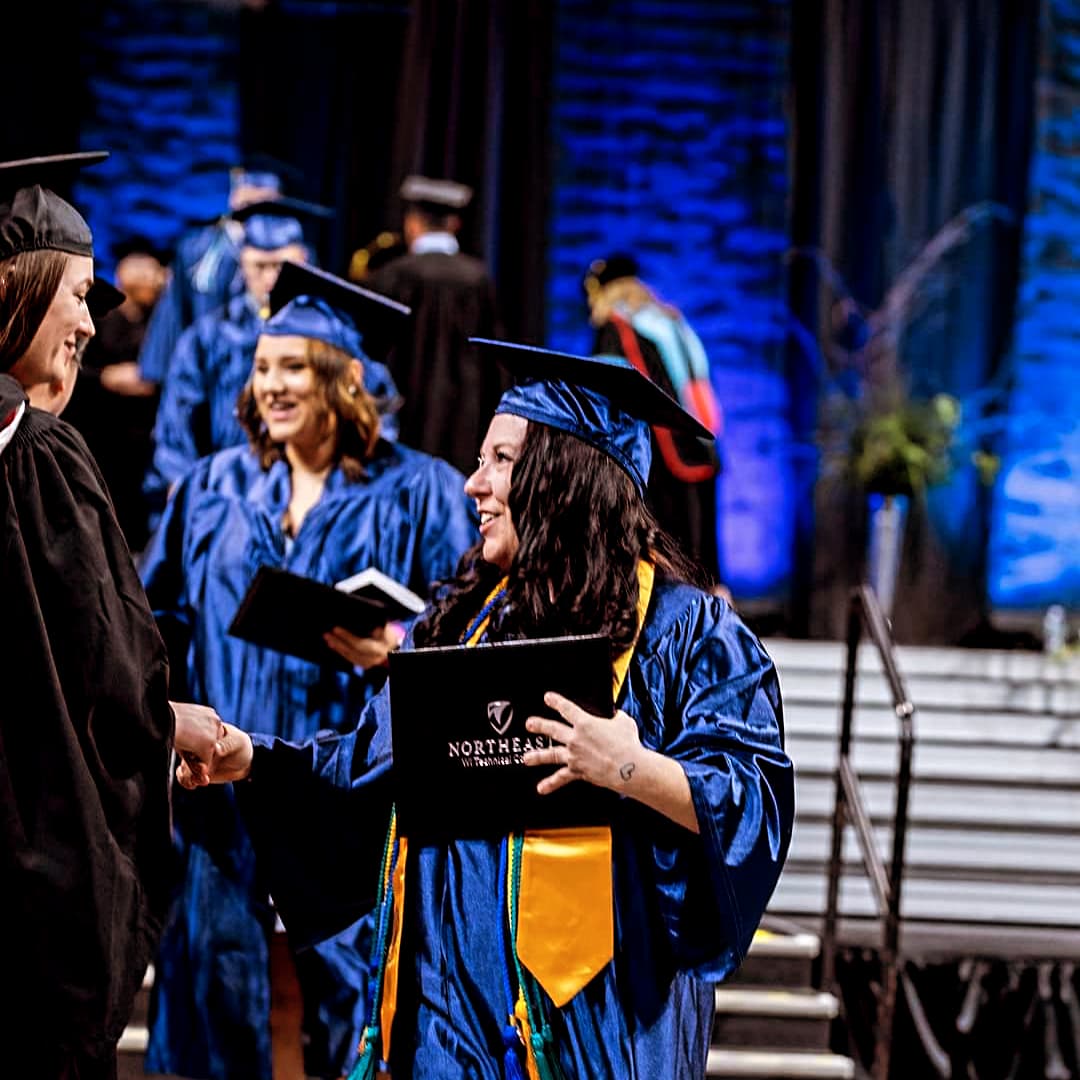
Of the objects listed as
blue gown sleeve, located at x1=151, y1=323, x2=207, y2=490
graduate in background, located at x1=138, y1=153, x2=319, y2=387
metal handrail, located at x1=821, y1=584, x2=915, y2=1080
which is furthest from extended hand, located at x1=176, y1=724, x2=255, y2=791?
graduate in background, located at x1=138, y1=153, x2=319, y2=387

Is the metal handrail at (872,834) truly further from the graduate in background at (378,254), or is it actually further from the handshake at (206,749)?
the graduate in background at (378,254)

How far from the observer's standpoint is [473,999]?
220 cm

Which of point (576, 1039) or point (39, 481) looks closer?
point (39, 481)

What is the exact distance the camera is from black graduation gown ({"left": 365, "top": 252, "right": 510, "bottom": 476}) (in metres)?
6.28

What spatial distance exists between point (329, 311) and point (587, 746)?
190cm

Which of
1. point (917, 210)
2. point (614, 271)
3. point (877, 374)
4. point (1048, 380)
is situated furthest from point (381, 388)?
point (1048, 380)

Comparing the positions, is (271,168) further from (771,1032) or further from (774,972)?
(771,1032)

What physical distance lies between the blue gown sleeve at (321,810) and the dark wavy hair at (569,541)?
0.29 m

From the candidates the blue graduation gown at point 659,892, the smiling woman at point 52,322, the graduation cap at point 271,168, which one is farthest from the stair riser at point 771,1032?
the graduation cap at point 271,168

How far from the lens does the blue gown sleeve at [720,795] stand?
2.13 meters

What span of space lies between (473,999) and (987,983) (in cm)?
323

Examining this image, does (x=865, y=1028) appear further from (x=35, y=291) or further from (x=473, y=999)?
(x=35, y=291)

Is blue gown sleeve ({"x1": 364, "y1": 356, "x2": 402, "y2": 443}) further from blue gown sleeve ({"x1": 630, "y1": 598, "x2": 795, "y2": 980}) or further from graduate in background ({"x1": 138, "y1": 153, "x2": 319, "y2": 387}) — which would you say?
graduate in background ({"x1": 138, "y1": 153, "x2": 319, "y2": 387})

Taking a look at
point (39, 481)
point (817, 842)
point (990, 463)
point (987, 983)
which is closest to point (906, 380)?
point (990, 463)
